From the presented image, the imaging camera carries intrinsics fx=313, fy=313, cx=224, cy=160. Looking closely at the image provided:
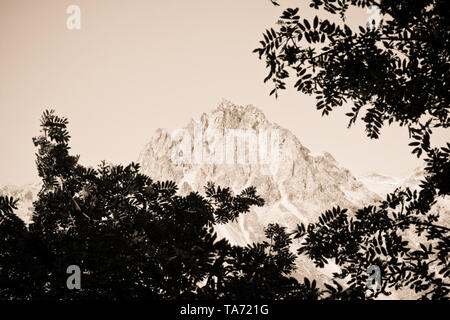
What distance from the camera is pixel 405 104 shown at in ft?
16.0

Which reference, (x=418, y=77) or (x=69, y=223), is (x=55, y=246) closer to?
(x=69, y=223)

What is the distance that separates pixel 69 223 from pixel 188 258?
368cm

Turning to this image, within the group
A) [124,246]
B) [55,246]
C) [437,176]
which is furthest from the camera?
[55,246]

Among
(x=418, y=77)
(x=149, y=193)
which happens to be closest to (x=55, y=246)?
→ (x=149, y=193)

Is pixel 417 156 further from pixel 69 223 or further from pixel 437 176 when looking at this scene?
pixel 69 223

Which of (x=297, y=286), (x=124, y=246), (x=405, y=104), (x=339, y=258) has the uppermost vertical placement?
(x=405, y=104)

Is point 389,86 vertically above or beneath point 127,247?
above

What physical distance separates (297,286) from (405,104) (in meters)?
3.31

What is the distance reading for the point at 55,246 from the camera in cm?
593

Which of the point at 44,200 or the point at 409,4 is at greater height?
the point at 409,4

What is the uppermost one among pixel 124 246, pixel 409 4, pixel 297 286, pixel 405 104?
pixel 409 4
